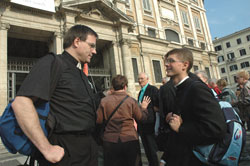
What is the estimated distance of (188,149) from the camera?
171cm

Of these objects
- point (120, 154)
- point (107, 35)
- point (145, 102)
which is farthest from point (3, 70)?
point (120, 154)

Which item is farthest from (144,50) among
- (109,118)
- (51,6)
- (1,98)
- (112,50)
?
(109,118)

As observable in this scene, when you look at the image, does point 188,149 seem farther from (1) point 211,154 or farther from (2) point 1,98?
(2) point 1,98

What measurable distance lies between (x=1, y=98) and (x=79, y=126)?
917 cm

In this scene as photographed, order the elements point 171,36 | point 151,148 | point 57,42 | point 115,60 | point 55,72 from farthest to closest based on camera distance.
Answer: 1. point 171,36
2. point 115,60
3. point 57,42
4. point 151,148
5. point 55,72

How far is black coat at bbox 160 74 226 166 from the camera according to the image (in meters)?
1.52

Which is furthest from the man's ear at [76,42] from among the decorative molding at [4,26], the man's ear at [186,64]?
the decorative molding at [4,26]

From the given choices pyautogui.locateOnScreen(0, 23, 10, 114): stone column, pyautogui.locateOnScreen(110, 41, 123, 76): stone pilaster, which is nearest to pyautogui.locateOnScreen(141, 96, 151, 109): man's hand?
pyautogui.locateOnScreen(0, 23, 10, 114): stone column

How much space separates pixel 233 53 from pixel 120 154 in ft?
162

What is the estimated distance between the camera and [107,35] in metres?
13.7

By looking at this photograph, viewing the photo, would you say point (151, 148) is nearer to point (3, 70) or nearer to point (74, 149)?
point (74, 149)

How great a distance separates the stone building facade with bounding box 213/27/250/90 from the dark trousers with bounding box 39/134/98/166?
47.8 m

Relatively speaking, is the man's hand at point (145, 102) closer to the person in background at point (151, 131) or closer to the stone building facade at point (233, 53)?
the person in background at point (151, 131)

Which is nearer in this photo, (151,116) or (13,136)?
(13,136)
